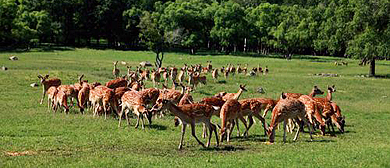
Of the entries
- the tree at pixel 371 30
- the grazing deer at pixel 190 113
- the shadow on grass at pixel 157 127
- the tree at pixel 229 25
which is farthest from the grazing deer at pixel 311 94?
the tree at pixel 229 25

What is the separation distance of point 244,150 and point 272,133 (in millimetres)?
1509

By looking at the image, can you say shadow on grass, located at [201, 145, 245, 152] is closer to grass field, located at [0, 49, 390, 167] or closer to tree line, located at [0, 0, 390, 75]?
grass field, located at [0, 49, 390, 167]

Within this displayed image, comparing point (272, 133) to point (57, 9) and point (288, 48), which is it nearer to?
point (288, 48)

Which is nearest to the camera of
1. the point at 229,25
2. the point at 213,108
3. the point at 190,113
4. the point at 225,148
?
the point at 190,113

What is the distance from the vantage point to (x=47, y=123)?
15.9 meters

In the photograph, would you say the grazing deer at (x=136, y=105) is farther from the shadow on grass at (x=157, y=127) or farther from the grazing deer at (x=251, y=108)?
the grazing deer at (x=251, y=108)

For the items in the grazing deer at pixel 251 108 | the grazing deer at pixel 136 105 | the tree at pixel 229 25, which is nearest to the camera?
the grazing deer at pixel 251 108

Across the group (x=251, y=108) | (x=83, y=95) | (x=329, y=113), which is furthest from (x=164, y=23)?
(x=251, y=108)

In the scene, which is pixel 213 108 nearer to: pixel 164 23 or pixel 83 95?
pixel 83 95

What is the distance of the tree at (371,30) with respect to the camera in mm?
43812

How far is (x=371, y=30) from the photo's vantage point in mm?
45250

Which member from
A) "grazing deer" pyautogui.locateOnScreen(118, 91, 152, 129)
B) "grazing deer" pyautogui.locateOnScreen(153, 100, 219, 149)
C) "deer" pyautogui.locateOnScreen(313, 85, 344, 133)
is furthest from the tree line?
"grazing deer" pyautogui.locateOnScreen(153, 100, 219, 149)

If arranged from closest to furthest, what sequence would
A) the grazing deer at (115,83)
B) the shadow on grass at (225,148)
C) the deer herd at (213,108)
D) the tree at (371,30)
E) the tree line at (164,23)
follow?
the shadow on grass at (225,148)
the deer herd at (213,108)
the grazing deer at (115,83)
the tree at (371,30)
the tree line at (164,23)

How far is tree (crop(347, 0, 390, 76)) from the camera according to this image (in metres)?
43.8
